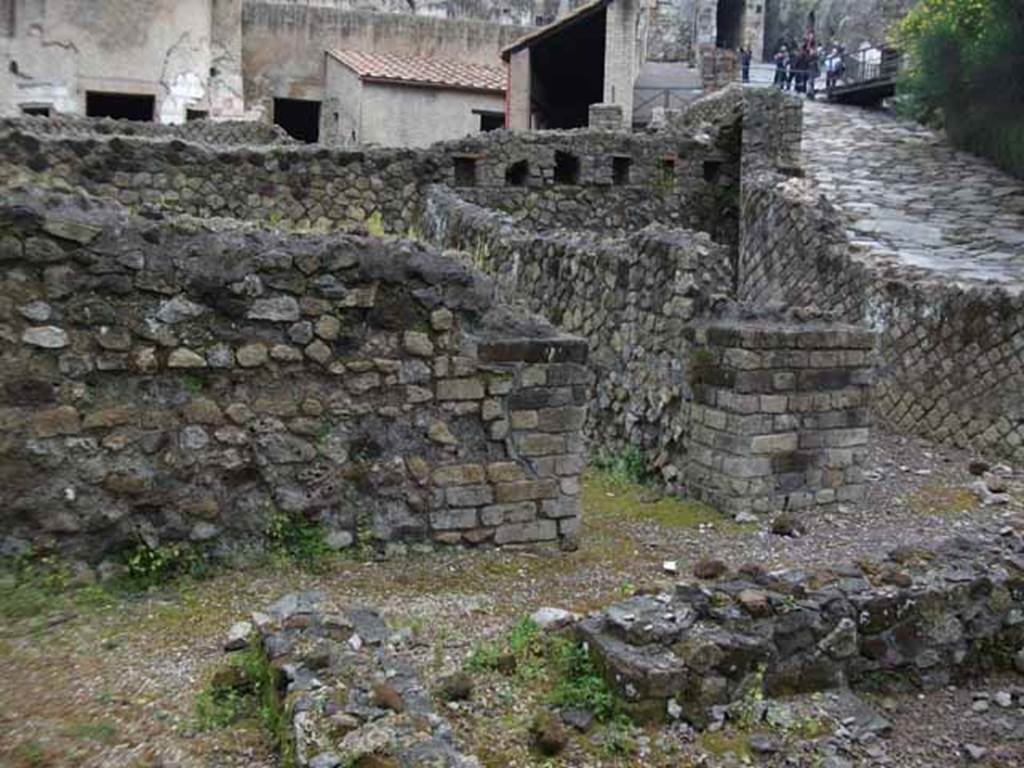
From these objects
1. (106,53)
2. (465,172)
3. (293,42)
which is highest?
(293,42)

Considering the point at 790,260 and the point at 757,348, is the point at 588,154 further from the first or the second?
the point at 757,348

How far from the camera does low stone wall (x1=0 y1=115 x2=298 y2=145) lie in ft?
37.9

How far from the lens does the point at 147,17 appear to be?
21938 millimetres

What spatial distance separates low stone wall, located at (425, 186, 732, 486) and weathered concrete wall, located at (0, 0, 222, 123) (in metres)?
14.9

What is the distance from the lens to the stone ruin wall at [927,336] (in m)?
8.91

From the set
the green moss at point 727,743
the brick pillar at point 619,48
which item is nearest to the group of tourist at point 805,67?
the brick pillar at point 619,48

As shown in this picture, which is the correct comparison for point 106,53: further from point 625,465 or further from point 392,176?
point 625,465

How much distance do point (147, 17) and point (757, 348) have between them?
19.4 metres

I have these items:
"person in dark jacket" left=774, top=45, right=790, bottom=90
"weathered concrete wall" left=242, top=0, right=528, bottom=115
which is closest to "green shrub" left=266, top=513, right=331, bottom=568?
"weathered concrete wall" left=242, top=0, right=528, bottom=115

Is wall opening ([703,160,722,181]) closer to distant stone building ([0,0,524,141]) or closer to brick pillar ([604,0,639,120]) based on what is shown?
brick pillar ([604,0,639,120])

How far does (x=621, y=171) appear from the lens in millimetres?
14078

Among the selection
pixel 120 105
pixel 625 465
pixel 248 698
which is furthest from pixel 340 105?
pixel 248 698

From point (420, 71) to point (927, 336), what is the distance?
52.3 ft

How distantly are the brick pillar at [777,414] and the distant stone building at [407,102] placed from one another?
53.0 ft
